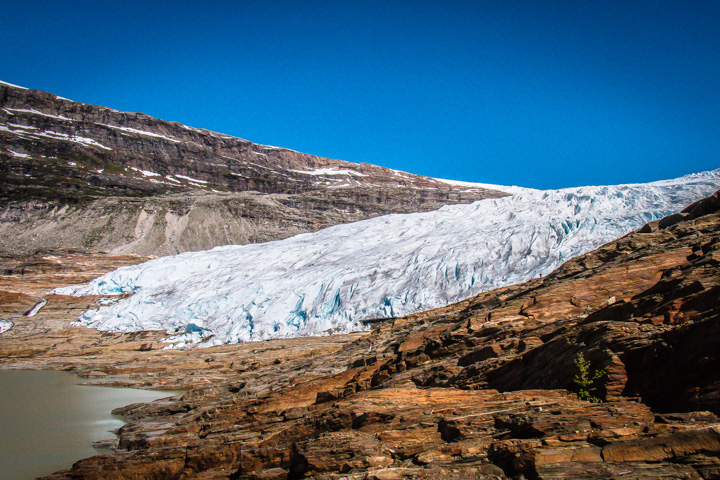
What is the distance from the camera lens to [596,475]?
17.5 feet

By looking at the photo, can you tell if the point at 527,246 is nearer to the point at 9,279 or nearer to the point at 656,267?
the point at 656,267

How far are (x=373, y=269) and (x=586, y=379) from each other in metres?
28.2

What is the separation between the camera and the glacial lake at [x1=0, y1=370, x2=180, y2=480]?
1306 cm

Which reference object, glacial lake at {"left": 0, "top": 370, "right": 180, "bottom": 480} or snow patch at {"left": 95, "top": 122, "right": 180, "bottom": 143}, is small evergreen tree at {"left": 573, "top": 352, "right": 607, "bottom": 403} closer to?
glacial lake at {"left": 0, "top": 370, "right": 180, "bottom": 480}

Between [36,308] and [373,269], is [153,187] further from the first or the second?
[373,269]

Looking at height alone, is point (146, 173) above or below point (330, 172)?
below

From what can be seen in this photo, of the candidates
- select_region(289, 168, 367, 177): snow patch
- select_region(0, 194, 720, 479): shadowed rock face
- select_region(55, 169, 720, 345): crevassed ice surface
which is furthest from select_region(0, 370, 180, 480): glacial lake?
select_region(289, 168, 367, 177): snow patch

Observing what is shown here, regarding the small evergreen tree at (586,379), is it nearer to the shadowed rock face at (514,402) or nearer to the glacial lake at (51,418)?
the shadowed rock face at (514,402)

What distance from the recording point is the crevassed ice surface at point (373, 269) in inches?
1270

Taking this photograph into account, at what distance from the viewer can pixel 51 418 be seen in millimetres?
18000

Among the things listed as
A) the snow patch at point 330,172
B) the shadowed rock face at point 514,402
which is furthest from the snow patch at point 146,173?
the shadowed rock face at point 514,402

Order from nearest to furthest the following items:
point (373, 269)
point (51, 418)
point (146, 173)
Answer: point (51, 418) → point (373, 269) → point (146, 173)

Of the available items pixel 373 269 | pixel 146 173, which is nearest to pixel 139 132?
pixel 146 173

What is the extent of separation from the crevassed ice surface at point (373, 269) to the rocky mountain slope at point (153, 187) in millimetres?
40231
